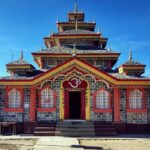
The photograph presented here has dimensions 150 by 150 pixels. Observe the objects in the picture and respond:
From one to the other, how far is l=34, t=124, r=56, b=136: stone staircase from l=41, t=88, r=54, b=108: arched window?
60.1 inches

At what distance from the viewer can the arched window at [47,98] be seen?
989 inches

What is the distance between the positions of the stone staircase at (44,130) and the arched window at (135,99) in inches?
227

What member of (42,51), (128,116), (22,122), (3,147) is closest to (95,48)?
(42,51)

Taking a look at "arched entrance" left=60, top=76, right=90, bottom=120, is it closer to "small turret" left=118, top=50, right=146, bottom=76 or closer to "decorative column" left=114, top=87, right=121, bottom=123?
"decorative column" left=114, top=87, right=121, bottom=123

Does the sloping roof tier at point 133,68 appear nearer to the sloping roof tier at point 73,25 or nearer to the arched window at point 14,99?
the sloping roof tier at point 73,25

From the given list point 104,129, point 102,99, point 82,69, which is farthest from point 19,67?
point 104,129

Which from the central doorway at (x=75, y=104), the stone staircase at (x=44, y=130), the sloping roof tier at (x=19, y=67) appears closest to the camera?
the stone staircase at (x=44, y=130)

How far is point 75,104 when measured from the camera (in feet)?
87.7

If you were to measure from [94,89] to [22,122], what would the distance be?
566 cm

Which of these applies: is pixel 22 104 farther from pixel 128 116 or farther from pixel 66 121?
pixel 128 116

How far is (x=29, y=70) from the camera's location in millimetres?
26906

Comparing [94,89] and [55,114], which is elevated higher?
[94,89]

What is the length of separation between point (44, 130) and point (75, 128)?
2130 mm

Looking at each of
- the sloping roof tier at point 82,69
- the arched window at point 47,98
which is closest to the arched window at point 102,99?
the sloping roof tier at point 82,69
